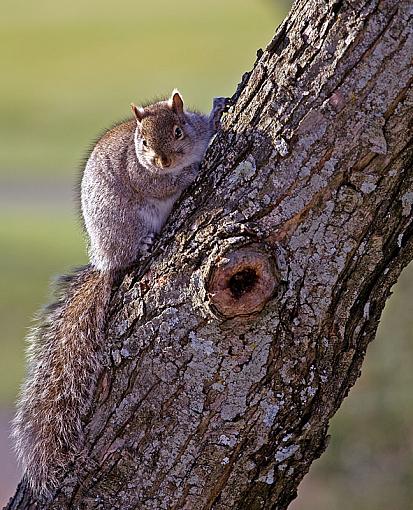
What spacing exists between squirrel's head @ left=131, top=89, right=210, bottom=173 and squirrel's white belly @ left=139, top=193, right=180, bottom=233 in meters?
0.11

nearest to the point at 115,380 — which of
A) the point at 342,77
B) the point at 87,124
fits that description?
the point at 342,77

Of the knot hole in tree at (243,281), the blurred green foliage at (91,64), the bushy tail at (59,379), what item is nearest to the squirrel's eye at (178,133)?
the bushy tail at (59,379)

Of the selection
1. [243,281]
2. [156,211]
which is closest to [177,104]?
[156,211]

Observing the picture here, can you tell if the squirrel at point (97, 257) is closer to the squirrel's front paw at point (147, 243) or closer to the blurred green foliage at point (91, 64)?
the squirrel's front paw at point (147, 243)

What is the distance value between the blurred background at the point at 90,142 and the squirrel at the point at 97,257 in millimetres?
2396

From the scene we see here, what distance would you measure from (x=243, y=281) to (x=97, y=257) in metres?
0.72

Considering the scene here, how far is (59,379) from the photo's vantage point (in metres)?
2.33

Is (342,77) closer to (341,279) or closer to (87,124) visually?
(341,279)

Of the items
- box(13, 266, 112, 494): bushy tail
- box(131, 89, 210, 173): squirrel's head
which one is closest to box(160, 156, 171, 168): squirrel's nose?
box(131, 89, 210, 173): squirrel's head

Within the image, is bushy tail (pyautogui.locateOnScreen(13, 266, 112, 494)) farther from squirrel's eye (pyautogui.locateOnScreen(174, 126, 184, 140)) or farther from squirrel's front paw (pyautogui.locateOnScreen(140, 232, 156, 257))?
squirrel's eye (pyautogui.locateOnScreen(174, 126, 184, 140))

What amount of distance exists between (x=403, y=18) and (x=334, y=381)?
2.17 ft

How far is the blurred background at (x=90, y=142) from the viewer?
5.29 meters

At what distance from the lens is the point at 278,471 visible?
203 cm

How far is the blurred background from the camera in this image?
5.29 m
